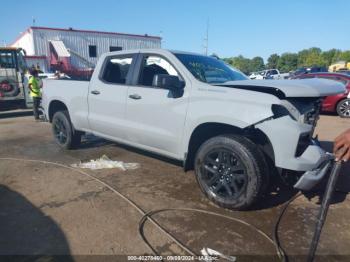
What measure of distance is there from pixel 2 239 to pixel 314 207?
137 inches

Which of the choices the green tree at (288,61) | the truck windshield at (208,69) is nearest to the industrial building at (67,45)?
the truck windshield at (208,69)

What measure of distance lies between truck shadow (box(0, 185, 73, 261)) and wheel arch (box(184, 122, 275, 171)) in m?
1.78

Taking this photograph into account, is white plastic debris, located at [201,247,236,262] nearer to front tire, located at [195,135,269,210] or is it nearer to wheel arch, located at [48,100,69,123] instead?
front tire, located at [195,135,269,210]

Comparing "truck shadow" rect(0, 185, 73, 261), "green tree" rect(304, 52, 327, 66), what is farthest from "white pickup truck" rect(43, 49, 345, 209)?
"green tree" rect(304, 52, 327, 66)

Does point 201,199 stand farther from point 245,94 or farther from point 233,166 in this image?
Answer: point 245,94

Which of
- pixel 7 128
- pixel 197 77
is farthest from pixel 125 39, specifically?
pixel 197 77

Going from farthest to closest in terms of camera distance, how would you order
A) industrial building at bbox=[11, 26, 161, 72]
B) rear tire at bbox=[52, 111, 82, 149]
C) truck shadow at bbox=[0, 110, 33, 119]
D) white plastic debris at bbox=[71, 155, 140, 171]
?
industrial building at bbox=[11, 26, 161, 72], truck shadow at bbox=[0, 110, 33, 119], rear tire at bbox=[52, 111, 82, 149], white plastic debris at bbox=[71, 155, 140, 171]

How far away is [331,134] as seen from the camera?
791cm

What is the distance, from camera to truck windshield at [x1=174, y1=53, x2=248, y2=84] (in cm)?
433

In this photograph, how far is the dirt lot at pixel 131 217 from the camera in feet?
9.92

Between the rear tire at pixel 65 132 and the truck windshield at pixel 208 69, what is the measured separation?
9.38ft

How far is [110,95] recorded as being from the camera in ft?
16.6

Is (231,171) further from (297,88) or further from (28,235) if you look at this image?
(28,235)

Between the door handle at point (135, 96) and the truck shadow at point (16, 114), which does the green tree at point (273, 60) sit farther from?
the door handle at point (135, 96)
